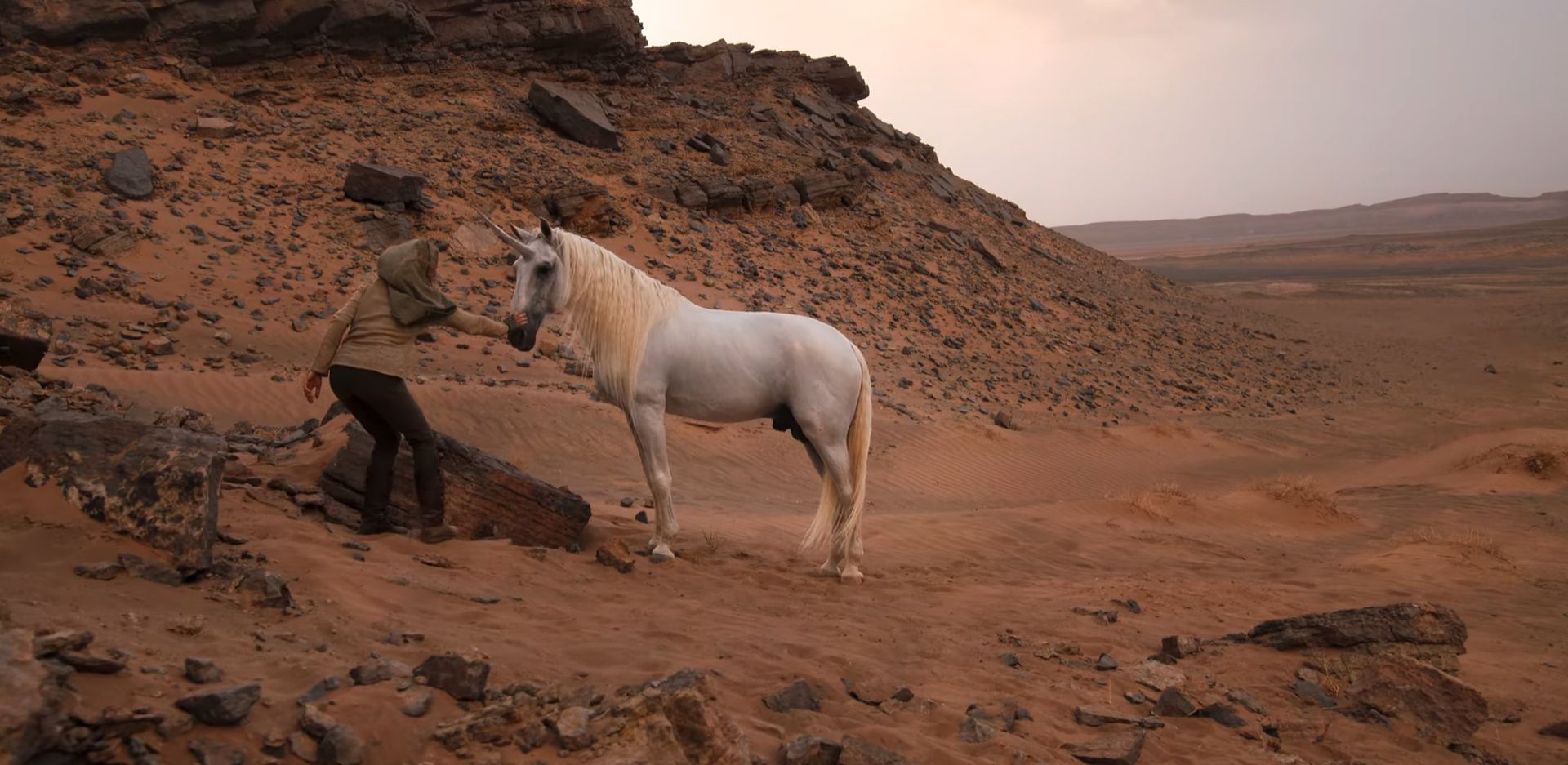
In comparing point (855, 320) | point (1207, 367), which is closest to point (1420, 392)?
point (1207, 367)

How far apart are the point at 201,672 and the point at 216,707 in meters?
0.30

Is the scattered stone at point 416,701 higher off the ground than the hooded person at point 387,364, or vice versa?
the hooded person at point 387,364

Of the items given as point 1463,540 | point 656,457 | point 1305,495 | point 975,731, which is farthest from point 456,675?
point 1305,495

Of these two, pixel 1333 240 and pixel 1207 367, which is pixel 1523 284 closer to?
pixel 1207 367

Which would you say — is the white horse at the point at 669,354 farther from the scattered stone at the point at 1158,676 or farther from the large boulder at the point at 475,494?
the scattered stone at the point at 1158,676

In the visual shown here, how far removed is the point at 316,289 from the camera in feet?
55.8

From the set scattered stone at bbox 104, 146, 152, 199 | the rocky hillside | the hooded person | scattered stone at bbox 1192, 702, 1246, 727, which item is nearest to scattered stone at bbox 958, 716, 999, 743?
scattered stone at bbox 1192, 702, 1246, 727

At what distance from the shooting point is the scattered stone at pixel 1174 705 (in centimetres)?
559

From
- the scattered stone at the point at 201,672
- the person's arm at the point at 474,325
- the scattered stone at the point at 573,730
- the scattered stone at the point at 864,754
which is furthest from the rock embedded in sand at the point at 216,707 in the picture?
the person's arm at the point at 474,325

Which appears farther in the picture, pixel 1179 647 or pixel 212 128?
pixel 212 128

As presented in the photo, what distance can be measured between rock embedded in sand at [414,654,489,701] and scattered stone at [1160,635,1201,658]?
14.0 ft

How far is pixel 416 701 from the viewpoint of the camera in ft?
13.0

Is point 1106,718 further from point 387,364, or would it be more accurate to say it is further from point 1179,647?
point 387,364

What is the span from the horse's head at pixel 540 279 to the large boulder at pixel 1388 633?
5.10 m
